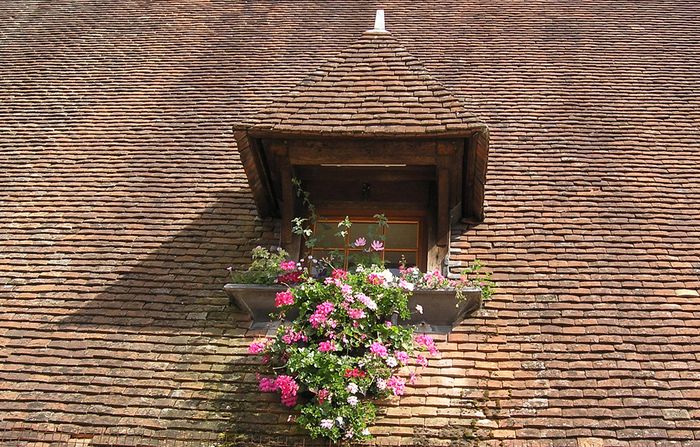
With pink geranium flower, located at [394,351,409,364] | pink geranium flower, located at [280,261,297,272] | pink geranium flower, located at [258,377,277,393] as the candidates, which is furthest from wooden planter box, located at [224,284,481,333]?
pink geranium flower, located at [258,377,277,393]

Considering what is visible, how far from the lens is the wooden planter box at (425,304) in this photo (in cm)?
482

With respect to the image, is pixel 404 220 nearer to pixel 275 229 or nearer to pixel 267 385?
pixel 275 229

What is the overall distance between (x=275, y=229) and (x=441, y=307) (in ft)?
5.10

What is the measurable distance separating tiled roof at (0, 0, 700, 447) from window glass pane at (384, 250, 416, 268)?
34 cm

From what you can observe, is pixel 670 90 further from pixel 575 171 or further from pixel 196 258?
pixel 196 258

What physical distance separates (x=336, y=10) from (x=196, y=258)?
469cm

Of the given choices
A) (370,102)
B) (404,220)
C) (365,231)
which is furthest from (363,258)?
(370,102)

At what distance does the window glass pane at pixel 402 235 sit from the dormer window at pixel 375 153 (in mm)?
12

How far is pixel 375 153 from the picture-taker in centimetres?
519

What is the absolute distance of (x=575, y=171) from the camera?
6.04 m

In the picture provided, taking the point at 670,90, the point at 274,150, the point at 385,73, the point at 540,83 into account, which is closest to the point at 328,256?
the point at 274,150

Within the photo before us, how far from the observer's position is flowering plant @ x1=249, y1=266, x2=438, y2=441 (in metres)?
4.22

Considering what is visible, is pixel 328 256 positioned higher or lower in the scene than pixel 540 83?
lower

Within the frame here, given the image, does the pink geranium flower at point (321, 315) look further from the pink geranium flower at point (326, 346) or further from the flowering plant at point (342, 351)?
the pink geranium flower at point (326, 346)
